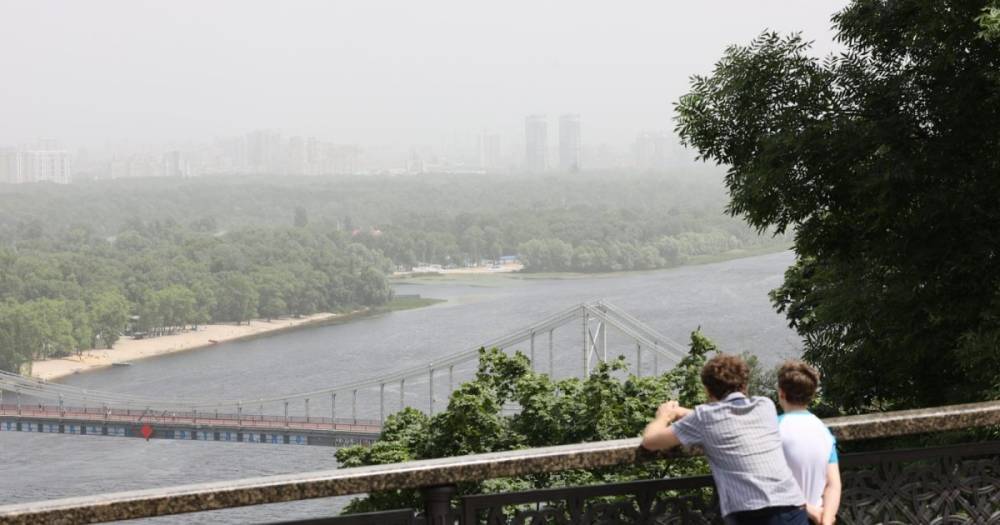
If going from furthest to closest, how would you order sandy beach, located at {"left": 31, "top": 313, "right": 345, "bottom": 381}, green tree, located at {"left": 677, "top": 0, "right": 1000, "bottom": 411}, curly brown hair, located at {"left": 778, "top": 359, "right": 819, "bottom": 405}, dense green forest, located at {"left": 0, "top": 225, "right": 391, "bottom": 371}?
dense green forest, located at {"left": 0, "top": 225, "right": 391, "bottom": 371}, sandy beach, located at {"left": 31, "top": 313, "right": 345, "bottom": 381}, green tree, located at {"left": 677, "top": 0, "right": 1000, "bottom": 411}, curly brown hair, located at {"left": 778, "top": 359, "right": 819, "bottom": 405}

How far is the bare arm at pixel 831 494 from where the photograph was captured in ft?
10.3

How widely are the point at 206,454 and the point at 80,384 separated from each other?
31.1 meters

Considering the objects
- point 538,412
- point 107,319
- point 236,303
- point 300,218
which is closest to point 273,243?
point 236,303

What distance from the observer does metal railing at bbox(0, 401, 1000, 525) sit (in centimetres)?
272

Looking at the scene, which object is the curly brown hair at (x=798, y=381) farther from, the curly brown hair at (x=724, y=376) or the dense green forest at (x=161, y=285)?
the dense green forest at (x=161, y=285)

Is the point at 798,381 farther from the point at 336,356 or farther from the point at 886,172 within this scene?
the point at 336,356

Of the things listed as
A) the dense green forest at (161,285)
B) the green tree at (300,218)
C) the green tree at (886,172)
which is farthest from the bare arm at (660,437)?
the green tree at (300,218)

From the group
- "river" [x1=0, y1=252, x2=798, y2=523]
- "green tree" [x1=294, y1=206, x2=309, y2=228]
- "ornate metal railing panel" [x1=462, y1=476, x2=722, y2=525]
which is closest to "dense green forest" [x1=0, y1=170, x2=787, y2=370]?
"green tree" [x1=294, y1=206, x2=309, y2=228]

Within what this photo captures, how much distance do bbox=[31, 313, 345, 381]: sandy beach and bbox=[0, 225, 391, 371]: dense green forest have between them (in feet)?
4.19

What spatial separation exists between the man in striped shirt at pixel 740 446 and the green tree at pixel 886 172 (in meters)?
10.9

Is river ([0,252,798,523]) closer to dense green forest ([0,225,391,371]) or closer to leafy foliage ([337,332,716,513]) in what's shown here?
dense green forest ([0,225,391,371])

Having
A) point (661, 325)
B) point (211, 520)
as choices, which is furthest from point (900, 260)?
point (661, 325)

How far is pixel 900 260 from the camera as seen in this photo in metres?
15.0

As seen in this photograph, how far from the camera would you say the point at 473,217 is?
565 feet
